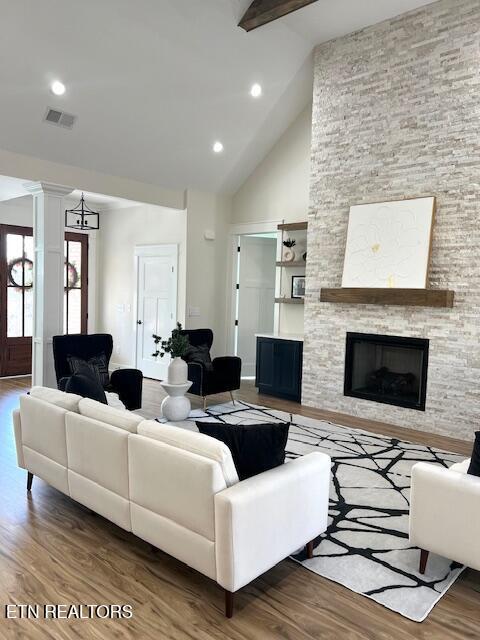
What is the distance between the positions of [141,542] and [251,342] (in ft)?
17.7

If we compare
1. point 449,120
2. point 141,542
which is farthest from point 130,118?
point 141,542

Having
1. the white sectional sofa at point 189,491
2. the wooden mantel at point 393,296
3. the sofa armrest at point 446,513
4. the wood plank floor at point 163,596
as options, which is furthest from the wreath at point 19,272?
the sofa armrest at point 446,513

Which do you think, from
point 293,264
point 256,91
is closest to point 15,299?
point 293,264

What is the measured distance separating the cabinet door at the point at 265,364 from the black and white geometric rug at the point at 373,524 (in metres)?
1.51

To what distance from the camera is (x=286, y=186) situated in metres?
7.20

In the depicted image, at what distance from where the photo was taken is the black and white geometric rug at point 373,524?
8.13 ft

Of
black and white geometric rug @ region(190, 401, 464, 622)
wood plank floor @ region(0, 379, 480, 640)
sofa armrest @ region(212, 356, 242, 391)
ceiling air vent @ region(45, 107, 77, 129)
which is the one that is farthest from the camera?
sofa armrest @ region(212, 356, 242, 391)

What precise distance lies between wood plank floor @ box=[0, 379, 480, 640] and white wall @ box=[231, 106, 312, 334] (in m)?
4.59

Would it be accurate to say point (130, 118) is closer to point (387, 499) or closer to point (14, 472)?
point (14, 472)

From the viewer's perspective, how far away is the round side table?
5.22 metres

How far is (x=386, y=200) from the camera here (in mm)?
5547

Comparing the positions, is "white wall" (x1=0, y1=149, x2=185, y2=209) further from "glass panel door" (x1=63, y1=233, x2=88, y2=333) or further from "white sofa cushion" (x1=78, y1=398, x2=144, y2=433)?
"white sofa cushion" (x1=78, y1=398, x2=144, y2=433)

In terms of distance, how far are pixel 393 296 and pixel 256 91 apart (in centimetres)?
314

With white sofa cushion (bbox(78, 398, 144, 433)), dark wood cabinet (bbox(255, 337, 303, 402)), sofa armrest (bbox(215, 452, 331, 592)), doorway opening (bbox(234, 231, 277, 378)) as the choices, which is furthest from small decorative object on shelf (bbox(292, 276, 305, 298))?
sofa armrest (bbox(215, 452, 331, 592))
